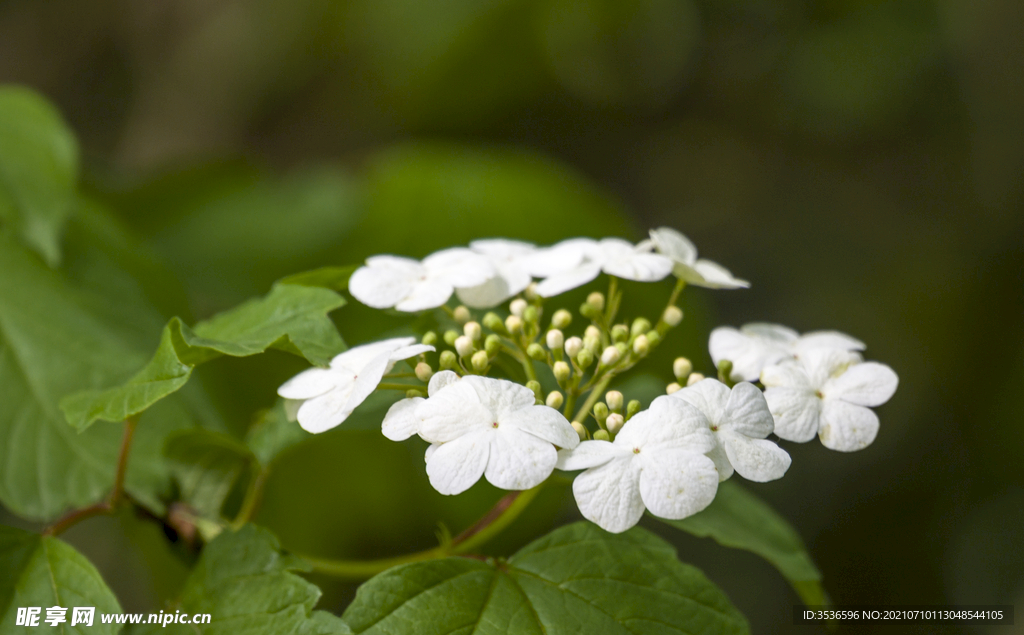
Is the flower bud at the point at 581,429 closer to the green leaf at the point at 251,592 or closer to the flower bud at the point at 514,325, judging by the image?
the flower bud at the point at 514,325

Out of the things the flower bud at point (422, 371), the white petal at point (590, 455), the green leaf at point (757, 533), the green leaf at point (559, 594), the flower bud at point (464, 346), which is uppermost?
the flower bud at point (464, 346)

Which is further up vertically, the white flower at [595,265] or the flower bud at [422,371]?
the white flower at [595,265]

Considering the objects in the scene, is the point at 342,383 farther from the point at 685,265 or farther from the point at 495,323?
the point at 685,265

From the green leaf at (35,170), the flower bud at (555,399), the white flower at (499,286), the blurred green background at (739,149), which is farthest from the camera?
the blurred green background at (739,149)

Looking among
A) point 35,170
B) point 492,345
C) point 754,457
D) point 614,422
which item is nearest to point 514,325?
point 492,345

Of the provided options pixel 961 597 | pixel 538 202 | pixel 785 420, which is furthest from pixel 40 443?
pixel 961 597

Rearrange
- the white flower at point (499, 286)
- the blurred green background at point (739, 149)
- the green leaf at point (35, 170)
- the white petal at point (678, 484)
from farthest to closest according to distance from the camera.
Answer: the blurred green background at point (739, 149)
the green leaf at point (35, 170)
the white flower at point (499, 286)
the white petal at point (678, 484)

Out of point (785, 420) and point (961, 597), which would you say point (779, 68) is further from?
point (785, 420)

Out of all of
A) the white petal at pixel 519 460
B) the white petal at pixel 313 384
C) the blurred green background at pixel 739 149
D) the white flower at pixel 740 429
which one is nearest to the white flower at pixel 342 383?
the white petal at pixel 313 384
